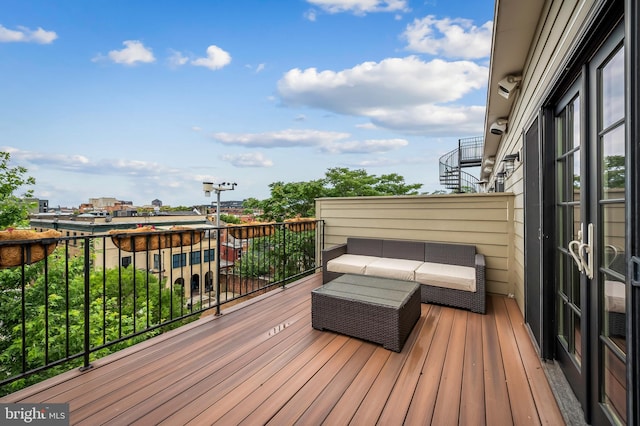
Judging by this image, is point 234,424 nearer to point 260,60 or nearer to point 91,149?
point 260,60

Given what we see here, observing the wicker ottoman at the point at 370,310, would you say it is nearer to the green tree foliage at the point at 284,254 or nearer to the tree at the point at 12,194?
the green tree foliage at the point at 284,254

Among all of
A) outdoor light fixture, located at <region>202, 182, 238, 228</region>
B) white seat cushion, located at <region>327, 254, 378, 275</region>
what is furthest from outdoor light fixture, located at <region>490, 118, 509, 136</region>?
outdoor light fixture, located at <region>202, 182, 238, 228</region>

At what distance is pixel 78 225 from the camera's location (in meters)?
12.1

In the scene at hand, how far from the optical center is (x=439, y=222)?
4176 mm

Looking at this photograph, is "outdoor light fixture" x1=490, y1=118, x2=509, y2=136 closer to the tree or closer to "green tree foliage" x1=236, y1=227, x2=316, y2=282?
"green tree foliage" x1=236, y1=227, x2=316, y2=282

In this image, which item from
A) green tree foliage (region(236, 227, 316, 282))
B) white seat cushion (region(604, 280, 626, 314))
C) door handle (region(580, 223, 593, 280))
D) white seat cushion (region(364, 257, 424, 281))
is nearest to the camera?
white seat cushion (region(604, 280, 626, 314))

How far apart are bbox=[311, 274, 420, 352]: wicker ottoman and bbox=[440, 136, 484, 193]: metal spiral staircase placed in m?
12.4

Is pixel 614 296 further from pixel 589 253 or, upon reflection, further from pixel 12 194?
pixel 12 194

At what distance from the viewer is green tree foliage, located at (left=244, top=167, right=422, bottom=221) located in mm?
11672

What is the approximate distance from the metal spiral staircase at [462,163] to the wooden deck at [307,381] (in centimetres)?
1274

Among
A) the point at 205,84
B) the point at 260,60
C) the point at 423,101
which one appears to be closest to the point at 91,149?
the point at 205,84

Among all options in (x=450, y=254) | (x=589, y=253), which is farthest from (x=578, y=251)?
(x=450, y=254)

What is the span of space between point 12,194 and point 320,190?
1153 centimetres

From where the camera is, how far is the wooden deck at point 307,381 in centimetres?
156
